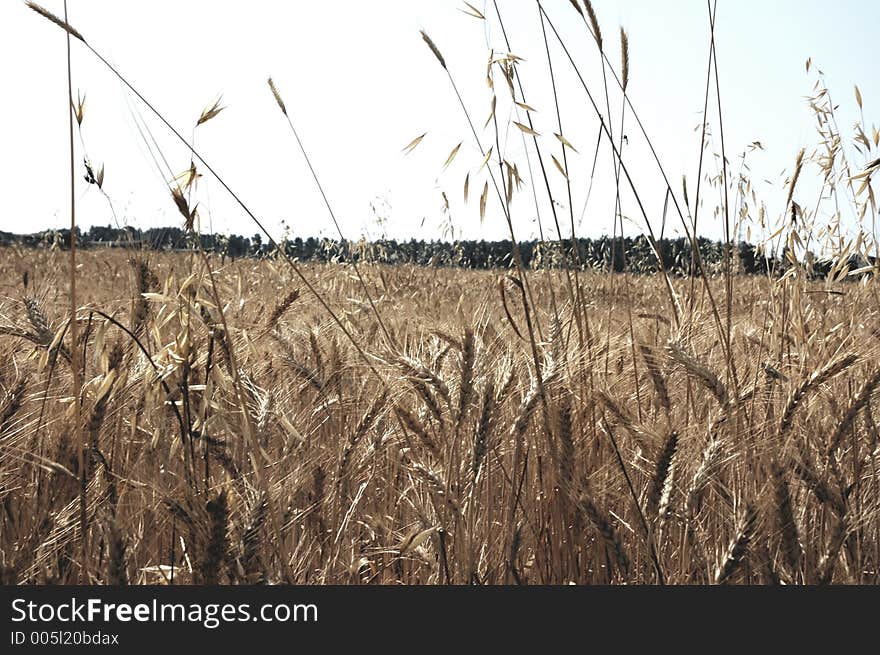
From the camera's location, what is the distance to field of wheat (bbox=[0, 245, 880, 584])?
102cm

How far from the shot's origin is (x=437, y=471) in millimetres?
1140

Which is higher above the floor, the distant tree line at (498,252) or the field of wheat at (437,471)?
the distant tree line at (498,252)

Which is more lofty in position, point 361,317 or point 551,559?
point 361,317

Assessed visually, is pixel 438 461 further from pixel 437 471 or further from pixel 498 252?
pixel 498 252

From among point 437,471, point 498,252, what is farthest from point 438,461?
point 498,252

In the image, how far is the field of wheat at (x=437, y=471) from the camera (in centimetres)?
102

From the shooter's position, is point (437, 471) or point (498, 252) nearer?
point (437, 471)

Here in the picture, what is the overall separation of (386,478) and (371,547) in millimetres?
285

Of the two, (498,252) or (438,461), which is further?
(498,252)

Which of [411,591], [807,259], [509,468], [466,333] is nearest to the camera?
[411,591]

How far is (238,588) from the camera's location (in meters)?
0.85

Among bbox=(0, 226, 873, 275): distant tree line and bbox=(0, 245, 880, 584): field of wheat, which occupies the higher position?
bbox=(0, 226, 873, 275): distant tree line

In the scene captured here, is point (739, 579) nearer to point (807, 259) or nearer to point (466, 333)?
point (466, 333)

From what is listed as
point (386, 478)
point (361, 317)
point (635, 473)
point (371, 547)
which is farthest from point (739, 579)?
point (361, 317)
